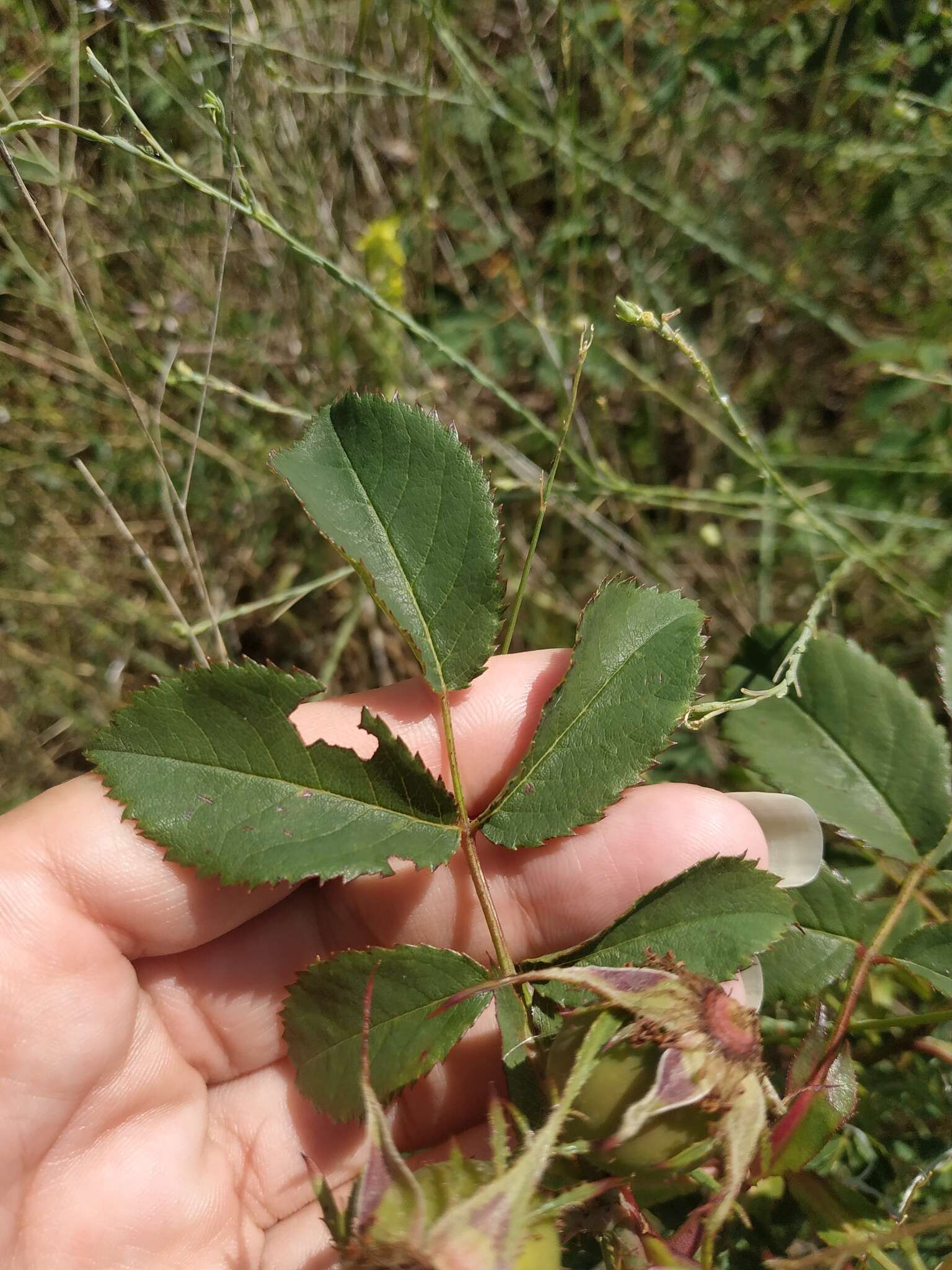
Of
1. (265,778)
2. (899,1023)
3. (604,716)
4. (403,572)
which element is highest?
(403,572)

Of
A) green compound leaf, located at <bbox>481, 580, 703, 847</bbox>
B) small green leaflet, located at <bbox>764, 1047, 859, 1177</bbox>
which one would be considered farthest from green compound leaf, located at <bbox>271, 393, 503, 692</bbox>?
small green leaflet, located at <bbox>764, 1047, 859, 1177</bbox>

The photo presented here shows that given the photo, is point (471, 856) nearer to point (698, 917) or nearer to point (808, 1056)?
point (698, 917)

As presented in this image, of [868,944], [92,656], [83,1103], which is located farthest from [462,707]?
[92,656]

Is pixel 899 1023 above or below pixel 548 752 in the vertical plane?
below

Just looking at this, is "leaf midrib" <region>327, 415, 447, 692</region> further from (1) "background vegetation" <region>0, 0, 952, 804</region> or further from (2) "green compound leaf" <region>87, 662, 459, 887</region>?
(1) "background vegetation" <region>0, 0, 952, 804</region>

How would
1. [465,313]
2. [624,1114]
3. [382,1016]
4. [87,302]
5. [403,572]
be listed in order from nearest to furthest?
[624,1114] → [382,1016] → [403,572] → [87,302] → [465,313]

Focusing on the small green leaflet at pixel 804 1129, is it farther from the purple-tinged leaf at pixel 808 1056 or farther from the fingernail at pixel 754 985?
the fingernail at pixel 754 985

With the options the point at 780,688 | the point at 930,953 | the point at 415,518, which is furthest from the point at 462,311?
the point at 930,953
